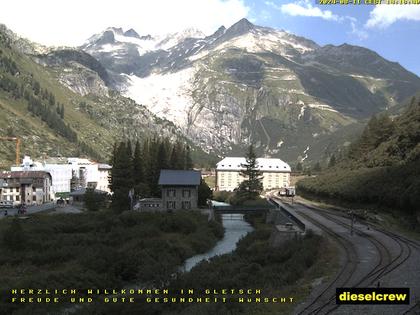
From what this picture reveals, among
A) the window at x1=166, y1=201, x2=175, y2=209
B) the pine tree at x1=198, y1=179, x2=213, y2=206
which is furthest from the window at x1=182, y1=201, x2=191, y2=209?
the pine tree at x1=198, y1=179, x2=213, y2=206

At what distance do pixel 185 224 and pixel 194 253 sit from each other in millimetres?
15567

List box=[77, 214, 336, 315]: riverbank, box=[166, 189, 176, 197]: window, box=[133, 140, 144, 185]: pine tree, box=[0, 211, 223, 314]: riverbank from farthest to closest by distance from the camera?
box=[133, 140, 144, 185]: pine tree → box=[166, 189, 176, 197]: window → box=[0, 211, 223, 314]: riverbank → box=[77, 214, 336, 315]: riverbank

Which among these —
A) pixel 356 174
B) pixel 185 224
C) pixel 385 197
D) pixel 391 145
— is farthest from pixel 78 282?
pixel 391 145

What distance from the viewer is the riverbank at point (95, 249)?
47.8 metres

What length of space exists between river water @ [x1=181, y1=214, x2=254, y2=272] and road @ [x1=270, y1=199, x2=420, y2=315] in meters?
16.8

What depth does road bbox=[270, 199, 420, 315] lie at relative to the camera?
27203 millimetres

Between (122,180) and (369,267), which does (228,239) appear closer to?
(122,180)

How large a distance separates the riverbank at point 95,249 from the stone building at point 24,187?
48.1m

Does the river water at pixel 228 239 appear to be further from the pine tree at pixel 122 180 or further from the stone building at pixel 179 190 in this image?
the pine tree at pixel 122 180

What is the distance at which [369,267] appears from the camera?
38.4 metres

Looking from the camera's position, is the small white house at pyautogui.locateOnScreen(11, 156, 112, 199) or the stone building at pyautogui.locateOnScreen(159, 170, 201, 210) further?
the small white house at pyautogui.locateOnScreen(11, 156, 112, 199)

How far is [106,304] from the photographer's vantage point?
3722 centimetres

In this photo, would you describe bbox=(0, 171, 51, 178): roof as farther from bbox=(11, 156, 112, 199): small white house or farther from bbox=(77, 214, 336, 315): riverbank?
bbox=(77, 214, 336, 315): riverbank

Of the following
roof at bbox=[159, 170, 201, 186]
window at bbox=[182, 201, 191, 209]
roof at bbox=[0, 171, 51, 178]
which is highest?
roof at bbox=[0, 171, 51, 178]
